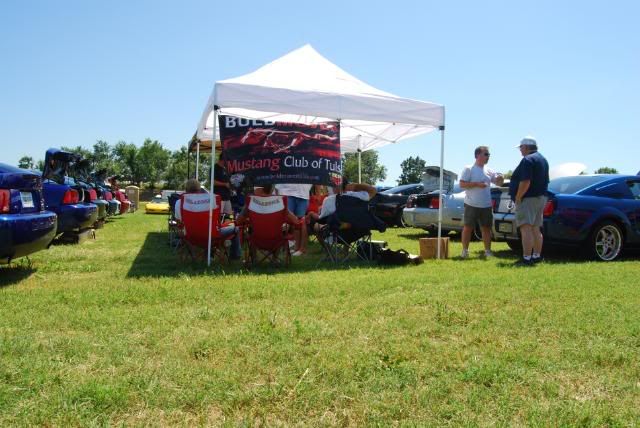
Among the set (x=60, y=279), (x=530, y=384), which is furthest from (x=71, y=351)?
(x=60, y=279)

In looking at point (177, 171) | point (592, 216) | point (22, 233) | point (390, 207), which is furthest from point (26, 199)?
point (177, 171)

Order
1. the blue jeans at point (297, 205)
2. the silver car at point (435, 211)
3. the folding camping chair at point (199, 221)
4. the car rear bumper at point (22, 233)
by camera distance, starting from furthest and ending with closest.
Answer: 1. the silver car at point (435, 211)
2. the blue jeans at point (297, 205)
3. the folding camping chair at point (199, 221)
4. the car rear bumper at point (22, 233)

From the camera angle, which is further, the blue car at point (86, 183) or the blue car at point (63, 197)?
the blue car at point (86, 183)

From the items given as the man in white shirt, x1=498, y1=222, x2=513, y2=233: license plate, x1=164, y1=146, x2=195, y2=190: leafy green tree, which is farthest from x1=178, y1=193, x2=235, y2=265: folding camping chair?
x1=164, y1=146, x2=195, y2=190: leafy green tree

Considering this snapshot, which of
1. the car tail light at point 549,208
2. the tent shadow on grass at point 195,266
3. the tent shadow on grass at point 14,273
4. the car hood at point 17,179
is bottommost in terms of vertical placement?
the tent shadow on grass at point 14,273

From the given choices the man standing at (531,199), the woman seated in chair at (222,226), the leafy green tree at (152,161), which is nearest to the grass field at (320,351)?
the woman seated in chair at (222,226)

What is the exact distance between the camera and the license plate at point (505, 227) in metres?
8.62

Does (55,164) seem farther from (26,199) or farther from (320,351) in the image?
(320,351)

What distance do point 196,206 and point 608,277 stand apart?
16.5ft

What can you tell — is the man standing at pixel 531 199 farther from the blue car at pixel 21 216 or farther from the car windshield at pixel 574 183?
the blue car at pixel 21 216

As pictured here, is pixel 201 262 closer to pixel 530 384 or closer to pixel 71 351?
pixel 71 351

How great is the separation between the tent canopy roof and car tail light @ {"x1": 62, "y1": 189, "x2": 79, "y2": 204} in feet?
7.72

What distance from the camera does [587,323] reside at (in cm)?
407

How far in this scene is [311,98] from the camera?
292 inches
